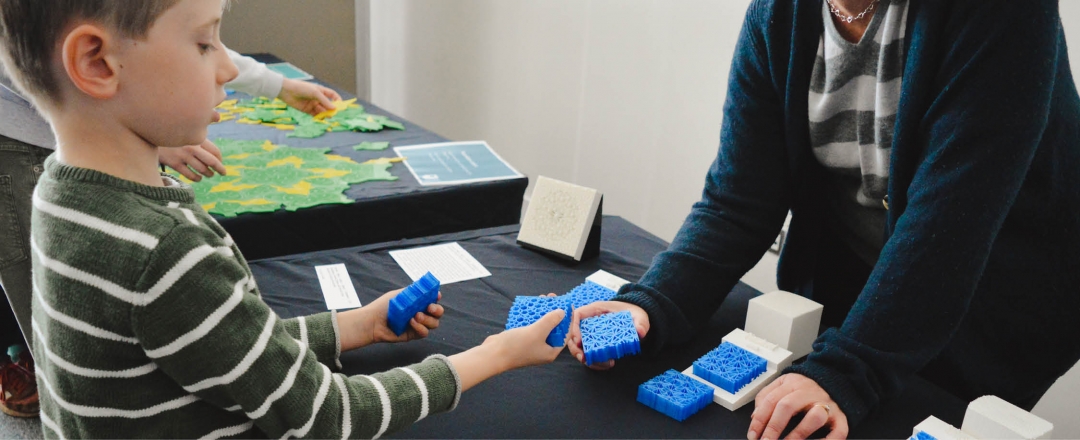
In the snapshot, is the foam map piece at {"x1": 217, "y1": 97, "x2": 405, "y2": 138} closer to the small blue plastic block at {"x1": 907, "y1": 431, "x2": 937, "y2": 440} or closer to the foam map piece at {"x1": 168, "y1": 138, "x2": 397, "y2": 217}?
the foam map piece at {"x1": 168, "y1": 138, "x2": 397, "y2": 217}

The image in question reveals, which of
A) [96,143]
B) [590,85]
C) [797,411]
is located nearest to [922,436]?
[797,411]

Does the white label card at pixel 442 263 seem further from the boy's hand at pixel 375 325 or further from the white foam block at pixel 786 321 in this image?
the white foam block at pixel 786 321

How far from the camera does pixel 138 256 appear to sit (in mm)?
642

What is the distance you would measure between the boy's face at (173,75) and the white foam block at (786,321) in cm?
74

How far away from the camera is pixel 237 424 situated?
759mm

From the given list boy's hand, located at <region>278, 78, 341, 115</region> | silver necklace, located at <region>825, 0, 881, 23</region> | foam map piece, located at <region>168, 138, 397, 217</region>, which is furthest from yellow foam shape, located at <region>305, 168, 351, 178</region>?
silver necklace, located at <region>825, 0, 881, 23</region>

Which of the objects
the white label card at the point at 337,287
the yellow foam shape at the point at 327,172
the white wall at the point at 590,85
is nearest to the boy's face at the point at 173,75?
the white label card at the point at 337,287

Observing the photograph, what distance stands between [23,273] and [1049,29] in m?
1.57

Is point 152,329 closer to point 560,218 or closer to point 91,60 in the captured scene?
point 91,60

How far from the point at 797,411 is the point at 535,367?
1.07 feet

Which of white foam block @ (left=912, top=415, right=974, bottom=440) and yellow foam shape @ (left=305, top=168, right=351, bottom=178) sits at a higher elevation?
white foam block @ (left=912, top=415, right=974, bottom=440)

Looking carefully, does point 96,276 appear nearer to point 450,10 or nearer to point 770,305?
Answer: point 770,305

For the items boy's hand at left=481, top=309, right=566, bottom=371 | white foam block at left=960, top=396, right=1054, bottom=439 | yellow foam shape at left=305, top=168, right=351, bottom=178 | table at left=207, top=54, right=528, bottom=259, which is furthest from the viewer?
yellow foam shape at left=305, top=168, right=351, bottom=178

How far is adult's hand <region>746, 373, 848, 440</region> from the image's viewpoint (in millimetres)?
843
